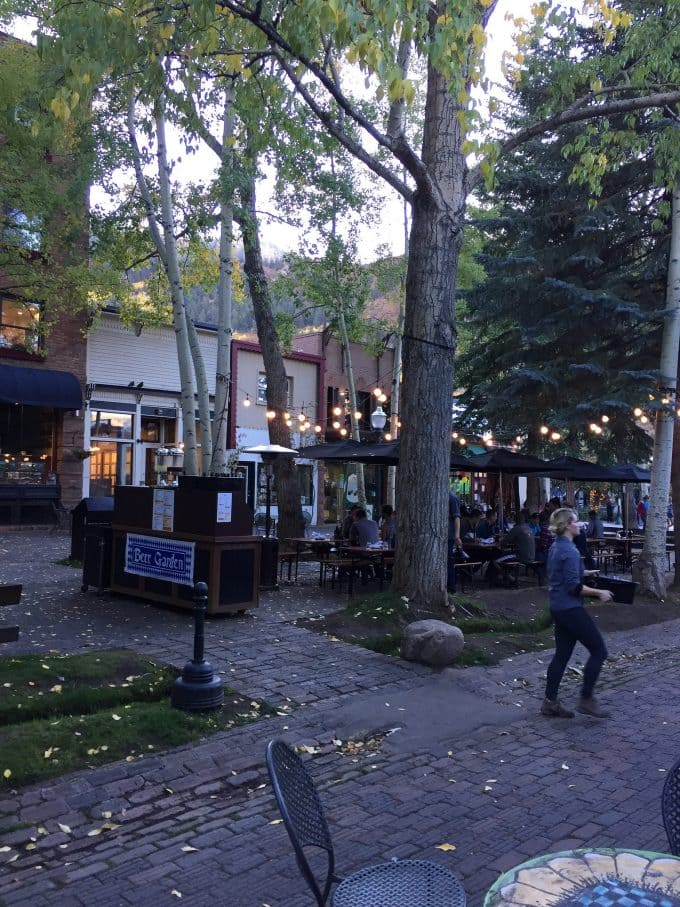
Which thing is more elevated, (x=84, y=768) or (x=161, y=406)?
(x=161, y=406)

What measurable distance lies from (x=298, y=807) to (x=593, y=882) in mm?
1027

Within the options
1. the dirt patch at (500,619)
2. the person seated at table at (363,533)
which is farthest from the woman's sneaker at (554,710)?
the person seated at table at (363,533)

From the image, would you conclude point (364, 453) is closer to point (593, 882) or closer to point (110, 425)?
point (593, 882)

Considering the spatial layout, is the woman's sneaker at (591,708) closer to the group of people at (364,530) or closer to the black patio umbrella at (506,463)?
the group of people at (364,530)

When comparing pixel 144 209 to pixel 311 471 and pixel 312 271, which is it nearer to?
pixel 312 271

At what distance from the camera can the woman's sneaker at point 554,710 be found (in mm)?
6945

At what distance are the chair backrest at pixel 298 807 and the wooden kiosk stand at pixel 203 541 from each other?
22.1 feet

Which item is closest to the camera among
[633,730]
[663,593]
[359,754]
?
[359,754]

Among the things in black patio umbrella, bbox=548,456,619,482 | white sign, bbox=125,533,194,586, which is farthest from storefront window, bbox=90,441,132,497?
white sign, bbox=125,533,194,586

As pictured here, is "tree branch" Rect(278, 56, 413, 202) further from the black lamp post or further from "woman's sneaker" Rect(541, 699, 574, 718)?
"woman's sneaker" Rect(541, 699, 574, 718)

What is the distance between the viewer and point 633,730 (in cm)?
662

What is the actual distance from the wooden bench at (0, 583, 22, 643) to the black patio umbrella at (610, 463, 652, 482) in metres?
14.6

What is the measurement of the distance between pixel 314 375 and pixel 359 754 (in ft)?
90.8

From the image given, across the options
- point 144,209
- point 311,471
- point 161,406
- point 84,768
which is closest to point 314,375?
point 311,471
